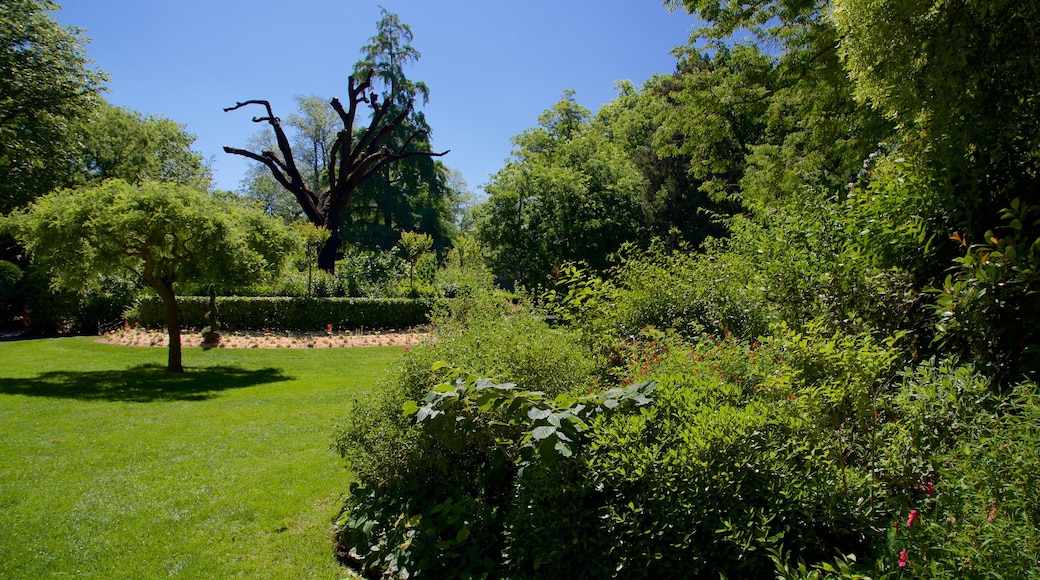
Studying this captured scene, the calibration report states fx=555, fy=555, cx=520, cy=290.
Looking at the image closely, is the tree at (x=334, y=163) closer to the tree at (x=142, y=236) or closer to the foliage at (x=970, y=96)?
the tree at (x=142, y=236)

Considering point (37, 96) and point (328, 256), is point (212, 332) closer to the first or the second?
point (328, 256)

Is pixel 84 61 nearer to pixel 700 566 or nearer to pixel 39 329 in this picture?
pixel 39 329

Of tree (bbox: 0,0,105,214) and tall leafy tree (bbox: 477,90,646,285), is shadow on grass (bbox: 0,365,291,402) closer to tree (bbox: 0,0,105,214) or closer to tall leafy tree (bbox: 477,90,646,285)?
tall leafy tree (bbox: 477,90,646,285)

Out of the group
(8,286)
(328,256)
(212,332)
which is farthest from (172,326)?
(8,286)

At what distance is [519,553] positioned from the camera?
2412 mm

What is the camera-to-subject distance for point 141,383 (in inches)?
346

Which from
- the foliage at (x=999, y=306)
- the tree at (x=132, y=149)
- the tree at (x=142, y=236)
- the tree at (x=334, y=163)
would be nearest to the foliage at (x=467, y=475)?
the foliage at (x=999, y=306)

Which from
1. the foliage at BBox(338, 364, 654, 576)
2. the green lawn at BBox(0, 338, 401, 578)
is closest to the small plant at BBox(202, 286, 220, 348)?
the green lawn at BBox(0, 338, 401, 578)

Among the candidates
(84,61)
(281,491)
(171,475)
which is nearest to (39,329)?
(84,61)

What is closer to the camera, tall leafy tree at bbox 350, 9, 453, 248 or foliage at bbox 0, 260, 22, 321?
foliage at bbox 0, 260, 22, 321

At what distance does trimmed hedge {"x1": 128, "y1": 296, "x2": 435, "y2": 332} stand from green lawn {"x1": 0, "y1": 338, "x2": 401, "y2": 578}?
5.06 meters

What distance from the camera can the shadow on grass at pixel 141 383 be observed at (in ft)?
26.2

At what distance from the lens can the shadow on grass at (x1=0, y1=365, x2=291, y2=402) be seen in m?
7.97

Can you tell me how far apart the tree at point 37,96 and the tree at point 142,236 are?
1086 centimetres
